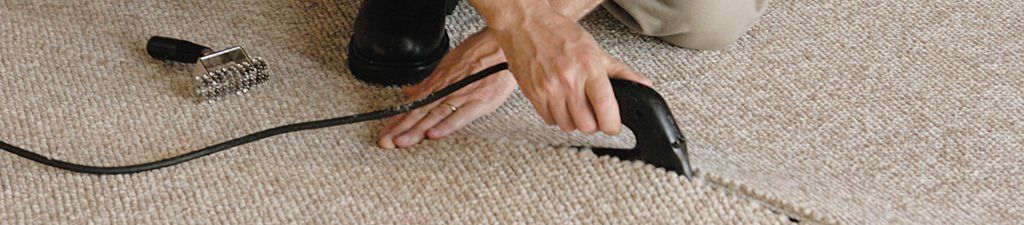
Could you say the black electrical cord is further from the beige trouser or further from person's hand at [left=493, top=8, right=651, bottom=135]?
the beige trouser

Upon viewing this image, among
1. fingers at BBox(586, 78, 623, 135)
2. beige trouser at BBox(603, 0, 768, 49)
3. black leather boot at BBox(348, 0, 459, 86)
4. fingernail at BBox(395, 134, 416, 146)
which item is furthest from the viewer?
beige trouser at BBox(603, 0, 768, 49)

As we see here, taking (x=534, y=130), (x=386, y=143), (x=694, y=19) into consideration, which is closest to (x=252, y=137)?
(x=386, y=143)

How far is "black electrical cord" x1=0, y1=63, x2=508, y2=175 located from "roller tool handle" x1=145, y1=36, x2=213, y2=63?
168mm

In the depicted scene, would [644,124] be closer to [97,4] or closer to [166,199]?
[166,199]

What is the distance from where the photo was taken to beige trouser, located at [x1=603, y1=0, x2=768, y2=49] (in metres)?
1.30

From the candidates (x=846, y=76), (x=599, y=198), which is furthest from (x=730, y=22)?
(x=599, y=198)

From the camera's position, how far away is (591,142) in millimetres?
1057

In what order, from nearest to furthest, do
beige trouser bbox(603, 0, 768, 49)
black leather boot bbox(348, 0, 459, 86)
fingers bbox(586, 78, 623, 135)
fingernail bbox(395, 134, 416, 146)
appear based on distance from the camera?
1. fingers bbox(586, 78, 623, 135)
2. fingernail bbox(395, 134, 416, 146)
3. black leather boot bbox(348, 0, 459, 86)
4. beige trouser bbox(603, 0, 768, 49)

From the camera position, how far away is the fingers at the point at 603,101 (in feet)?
3.09

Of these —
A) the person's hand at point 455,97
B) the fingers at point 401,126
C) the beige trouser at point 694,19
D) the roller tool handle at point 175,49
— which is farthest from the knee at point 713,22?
the roller tool handle at point 175,49

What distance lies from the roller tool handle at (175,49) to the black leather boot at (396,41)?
15cm

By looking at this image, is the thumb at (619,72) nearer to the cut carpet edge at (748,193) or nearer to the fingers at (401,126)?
the cut carpet edge at (748,193)

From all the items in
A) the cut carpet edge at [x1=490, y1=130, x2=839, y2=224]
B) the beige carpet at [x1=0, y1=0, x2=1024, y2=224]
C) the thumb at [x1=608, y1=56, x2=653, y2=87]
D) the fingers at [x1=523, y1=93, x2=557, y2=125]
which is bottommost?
the beige carpet at [x1=0, y1=0, x2=1024, y2=224]

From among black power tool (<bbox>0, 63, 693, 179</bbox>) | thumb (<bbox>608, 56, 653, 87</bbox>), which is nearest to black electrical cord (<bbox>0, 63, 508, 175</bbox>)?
black power tool (<bbox>0, 63, 693, 179</bbox>)
